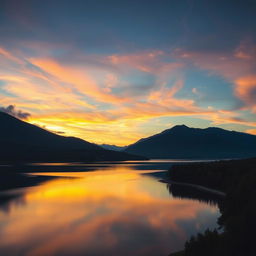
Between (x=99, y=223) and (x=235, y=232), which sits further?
(x=99, y=223)

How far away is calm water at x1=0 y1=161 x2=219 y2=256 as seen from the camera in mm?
35938

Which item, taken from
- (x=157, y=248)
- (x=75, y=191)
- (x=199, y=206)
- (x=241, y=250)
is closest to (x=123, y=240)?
(x=157, y=248)

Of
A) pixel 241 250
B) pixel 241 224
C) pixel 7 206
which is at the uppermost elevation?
pixel 241 224

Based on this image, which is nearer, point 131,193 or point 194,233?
point 194,233

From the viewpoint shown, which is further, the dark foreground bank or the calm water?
the calm water

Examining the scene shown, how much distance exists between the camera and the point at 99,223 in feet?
160

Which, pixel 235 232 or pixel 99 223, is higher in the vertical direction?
pixel 235 232

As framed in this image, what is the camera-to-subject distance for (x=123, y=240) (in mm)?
38781

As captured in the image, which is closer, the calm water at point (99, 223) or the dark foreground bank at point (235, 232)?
the dark foreground bank at point (235, 232)

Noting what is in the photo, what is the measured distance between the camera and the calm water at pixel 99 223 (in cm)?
3594

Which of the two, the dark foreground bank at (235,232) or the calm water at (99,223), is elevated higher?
the dark foreground bank at (235,232)

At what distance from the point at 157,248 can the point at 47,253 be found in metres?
14.4

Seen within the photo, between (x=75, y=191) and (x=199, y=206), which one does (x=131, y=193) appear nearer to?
(x=75, y=191)

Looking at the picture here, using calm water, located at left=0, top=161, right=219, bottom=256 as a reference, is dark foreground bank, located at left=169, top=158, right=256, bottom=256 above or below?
above
